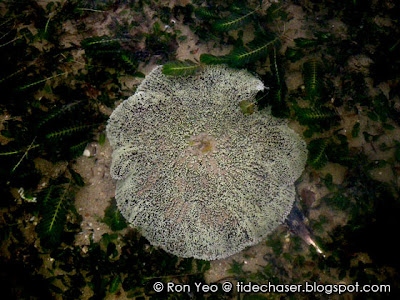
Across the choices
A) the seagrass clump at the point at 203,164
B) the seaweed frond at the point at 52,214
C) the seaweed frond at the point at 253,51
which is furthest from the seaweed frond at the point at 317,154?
the seaweed frond at the point at 52,214

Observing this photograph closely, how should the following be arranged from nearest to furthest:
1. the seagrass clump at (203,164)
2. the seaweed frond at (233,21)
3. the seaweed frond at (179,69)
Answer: the seagrass clump at (203,164) → the seaweed frond at (179,69) → the seaweed frond at (233,21)

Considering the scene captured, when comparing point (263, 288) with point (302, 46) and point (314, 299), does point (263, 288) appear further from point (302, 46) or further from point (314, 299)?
point (302, 46)

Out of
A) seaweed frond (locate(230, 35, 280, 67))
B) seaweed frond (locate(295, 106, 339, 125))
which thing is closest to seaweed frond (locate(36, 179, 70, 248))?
seaweed frond (locate(230, 35, 280, 67))

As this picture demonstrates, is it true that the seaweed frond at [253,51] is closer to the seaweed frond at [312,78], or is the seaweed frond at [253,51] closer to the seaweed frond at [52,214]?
the seaweed frond at [312,78]

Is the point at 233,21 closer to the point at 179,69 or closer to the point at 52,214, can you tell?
the point at 179,69

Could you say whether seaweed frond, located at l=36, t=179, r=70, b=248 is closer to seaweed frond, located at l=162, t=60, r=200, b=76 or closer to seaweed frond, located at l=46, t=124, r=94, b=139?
seaweed frond, located at l=46, t=124, r=94, b=139
